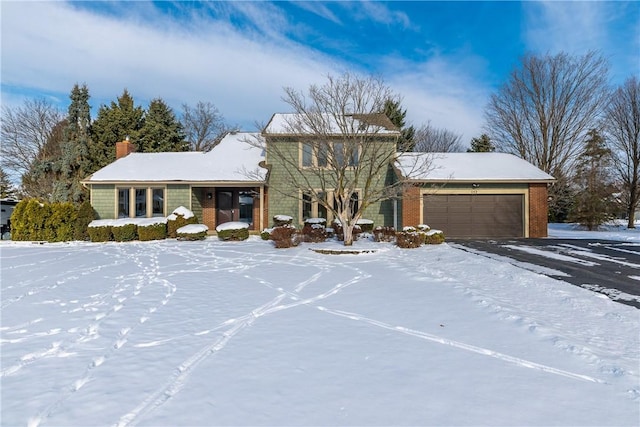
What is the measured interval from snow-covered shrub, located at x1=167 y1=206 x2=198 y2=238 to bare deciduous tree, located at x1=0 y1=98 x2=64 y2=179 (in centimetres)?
1980

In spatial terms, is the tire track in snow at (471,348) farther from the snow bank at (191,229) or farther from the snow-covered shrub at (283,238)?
the snow bank at (191,229)

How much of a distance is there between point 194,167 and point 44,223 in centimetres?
686

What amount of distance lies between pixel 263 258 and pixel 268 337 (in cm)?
612

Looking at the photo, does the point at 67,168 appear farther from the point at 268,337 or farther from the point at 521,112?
the point at 521,112

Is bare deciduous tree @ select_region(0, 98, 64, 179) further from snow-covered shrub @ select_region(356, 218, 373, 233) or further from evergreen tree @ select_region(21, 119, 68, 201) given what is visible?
snow-covered shrub @ select_region(356, 218, 373, 233)

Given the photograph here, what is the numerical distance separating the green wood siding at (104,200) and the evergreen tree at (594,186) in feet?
85.8

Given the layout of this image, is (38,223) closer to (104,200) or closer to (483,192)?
(104,200)

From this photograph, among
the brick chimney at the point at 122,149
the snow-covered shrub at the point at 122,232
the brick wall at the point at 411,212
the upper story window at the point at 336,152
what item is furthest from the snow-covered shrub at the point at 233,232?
the brick chimney at the point at 122,149

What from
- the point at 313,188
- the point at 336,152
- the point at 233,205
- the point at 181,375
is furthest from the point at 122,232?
the point at 181,375

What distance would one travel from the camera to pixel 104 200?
1634 cm

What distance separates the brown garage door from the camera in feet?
51.6

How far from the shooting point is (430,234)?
13.0 metres

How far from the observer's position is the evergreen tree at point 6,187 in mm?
27723

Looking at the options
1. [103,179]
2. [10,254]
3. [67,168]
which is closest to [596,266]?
[10,254]
